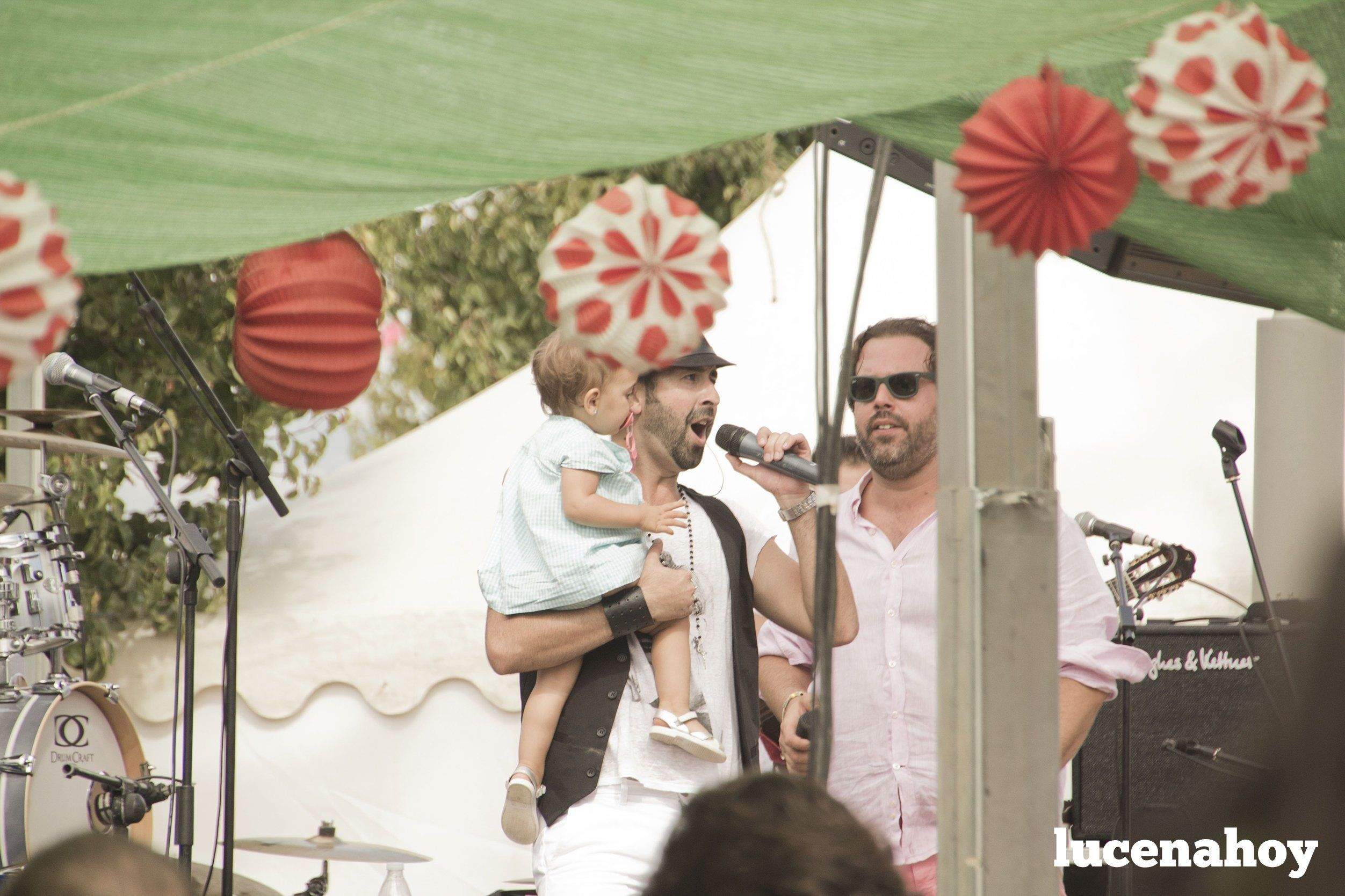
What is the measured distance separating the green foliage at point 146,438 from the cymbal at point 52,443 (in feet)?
1.65

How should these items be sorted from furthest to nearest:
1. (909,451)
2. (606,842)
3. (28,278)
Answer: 1. (909,451)
2. (606,842)
3. (28,278)

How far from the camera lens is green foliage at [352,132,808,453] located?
848 cm

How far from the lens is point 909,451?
8.78 ft

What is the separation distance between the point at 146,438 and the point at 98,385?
1256 millimetres

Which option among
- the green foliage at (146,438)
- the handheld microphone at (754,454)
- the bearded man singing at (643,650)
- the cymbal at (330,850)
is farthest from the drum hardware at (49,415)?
the handheld microphone at (754,454)

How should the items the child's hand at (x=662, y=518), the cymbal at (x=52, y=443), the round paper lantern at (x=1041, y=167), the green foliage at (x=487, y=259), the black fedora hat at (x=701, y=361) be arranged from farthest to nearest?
1. the green foliage at (x=487, y=259)
2. the cymbal at (x=52, y=443)
3. the black fedora hat at (x=701, y=361)
4. the child's hand at (x=662, y=518)
5. the round paper lantern at (x=1041, y=167)

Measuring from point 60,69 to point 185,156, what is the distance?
137mm

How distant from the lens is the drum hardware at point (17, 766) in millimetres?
3527

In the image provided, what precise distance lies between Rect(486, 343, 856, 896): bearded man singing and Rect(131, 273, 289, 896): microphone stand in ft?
3.34

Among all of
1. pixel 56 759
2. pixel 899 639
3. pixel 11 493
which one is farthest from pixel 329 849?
pixel 899 639

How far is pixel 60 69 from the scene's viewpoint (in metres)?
1.20

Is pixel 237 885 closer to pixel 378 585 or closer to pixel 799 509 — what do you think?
pixel 378 585

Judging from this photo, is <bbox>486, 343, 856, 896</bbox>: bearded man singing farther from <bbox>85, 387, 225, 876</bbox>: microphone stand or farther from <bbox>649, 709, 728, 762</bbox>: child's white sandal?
<bbox>85, 387, 225, 876</bbox>: microphone stand

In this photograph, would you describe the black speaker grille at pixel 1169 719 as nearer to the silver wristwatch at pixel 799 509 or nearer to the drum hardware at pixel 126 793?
the silver wristwatch at pixel 799 509
